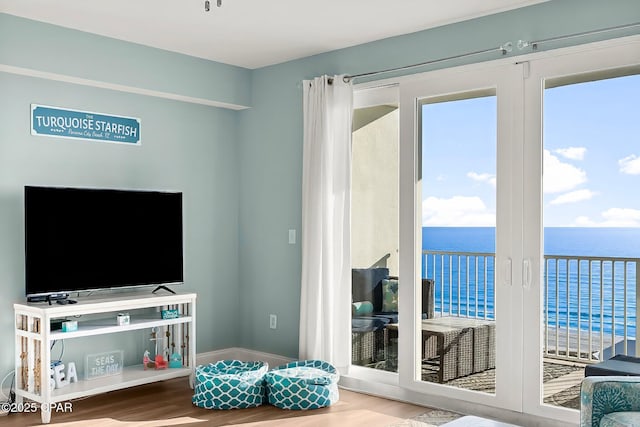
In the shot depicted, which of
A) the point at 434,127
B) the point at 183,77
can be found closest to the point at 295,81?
the point at 183,77

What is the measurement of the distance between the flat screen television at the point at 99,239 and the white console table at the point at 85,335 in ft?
0.50

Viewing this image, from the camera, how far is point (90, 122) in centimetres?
493

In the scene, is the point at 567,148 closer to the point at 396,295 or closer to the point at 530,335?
the point at 530,335

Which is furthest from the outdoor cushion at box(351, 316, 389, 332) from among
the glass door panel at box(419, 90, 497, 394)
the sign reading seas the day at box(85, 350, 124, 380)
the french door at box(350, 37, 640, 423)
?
the sign reading seas the day at box(85, 350, 124, 380)

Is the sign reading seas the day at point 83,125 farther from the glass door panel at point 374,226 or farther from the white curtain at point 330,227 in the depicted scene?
the glass door panel at point 374,226

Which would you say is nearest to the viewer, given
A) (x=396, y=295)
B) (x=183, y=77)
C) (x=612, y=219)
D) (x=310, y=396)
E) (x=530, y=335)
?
(x=612, y=219)

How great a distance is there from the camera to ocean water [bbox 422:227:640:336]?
3820 mm

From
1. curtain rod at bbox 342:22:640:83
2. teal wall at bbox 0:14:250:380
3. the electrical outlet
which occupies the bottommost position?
the electrical outlet

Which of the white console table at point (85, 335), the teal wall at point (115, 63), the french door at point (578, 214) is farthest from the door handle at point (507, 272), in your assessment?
the teal wall at point (115, 63)

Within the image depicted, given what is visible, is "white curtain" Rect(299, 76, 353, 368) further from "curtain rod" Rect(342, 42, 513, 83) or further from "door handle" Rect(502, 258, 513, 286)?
"door handle" Rect(502, 258, 513, 286)

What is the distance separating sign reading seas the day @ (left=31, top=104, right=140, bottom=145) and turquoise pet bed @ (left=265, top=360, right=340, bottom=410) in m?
2.10

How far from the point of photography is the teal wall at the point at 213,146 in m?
4.48

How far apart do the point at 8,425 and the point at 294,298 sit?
226 centimetres

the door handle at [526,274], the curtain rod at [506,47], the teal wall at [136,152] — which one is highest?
the curtain rod at [506,47]
